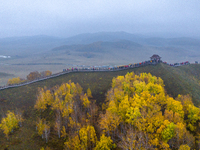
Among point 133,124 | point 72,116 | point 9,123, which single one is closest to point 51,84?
point 9,123

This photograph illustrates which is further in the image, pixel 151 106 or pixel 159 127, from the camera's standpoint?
pixel 151 106

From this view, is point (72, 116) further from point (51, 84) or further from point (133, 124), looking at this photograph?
point (51, 84)

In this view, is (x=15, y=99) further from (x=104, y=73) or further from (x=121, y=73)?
(x=121, y=73)

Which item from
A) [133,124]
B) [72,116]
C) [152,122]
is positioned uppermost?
[152,122]

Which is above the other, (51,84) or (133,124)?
(51,84)

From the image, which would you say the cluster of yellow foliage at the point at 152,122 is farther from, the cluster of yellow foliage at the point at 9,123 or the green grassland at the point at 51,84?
the cluster of yellow foliage at the point at 9,123

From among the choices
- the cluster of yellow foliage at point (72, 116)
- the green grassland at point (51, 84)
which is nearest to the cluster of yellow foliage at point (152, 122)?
the cluster of yellow foliage at point (72, 116)

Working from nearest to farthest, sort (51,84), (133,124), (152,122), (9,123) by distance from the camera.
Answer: (152,122)
(133,124)
(9,123)
(51,84)

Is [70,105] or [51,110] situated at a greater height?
[70,105]

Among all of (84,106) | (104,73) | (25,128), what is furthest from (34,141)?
(104,73)
